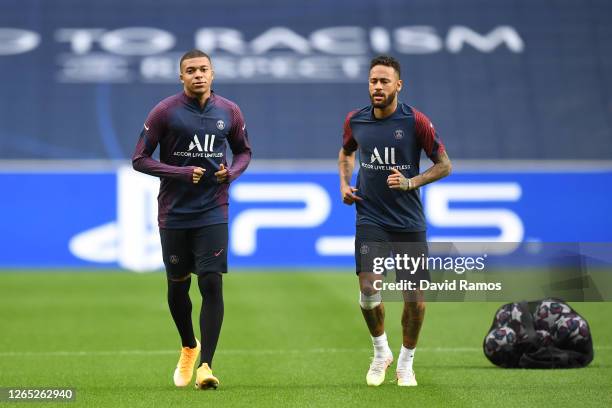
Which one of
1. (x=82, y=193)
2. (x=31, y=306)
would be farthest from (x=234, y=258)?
(x=31, y=306)

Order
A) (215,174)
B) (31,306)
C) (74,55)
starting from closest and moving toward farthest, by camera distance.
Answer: (215,174) < (31,306) < (74,55)

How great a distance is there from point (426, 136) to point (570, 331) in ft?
6.64

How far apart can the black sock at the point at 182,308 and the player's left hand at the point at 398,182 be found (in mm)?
1645

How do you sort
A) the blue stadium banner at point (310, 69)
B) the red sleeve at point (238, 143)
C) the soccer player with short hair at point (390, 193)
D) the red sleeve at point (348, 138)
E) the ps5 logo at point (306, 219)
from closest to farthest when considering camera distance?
the soccer player with short hair at point (390, 193), the red sleeve at point (238, 143), the red sleeve at point (348, 138), the ps5 logo at point (306, 219), the blue stadium banner at point (310, 69)

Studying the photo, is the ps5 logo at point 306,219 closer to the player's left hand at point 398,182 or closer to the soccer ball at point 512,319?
the soccer ball at point 512,319

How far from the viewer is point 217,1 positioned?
25.0 metres

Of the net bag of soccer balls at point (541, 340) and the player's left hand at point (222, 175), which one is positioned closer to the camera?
the player's left hand at point (222, 175)

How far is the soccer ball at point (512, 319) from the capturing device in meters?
9.33

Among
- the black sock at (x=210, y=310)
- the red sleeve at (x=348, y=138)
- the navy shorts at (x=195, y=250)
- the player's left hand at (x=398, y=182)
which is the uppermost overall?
the red sleeve at (x=348, y=138)

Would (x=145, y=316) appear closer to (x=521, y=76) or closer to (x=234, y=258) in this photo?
(x=234, y=258)

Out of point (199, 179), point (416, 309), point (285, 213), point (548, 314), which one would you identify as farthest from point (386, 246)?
point (285, 213)

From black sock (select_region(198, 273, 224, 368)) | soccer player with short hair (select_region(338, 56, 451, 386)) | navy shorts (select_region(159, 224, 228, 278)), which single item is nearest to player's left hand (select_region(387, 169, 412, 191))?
soccer player with short hair (select_region(338, 56, 451, 386))

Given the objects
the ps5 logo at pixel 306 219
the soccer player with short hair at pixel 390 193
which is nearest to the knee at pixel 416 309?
the soccer player with short hair at pixel 390 193

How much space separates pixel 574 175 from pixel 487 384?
12507 millimetres
